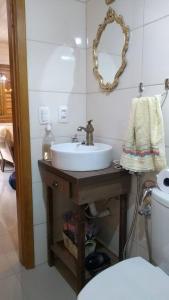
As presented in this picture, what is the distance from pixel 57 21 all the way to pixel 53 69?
0.31 meters

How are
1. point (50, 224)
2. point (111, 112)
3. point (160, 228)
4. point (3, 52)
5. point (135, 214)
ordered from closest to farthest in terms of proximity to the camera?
point (160, 228) → point (135, 214) → point (111, 112) → point (50, 224) → point (3, 52)

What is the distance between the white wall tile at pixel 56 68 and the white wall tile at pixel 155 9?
23.5 inches

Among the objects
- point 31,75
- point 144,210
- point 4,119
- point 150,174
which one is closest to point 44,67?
point 31,75

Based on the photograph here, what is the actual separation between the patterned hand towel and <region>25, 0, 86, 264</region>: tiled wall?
64cm

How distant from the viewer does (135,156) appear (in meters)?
1.20

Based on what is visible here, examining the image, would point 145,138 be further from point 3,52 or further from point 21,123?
point 3,52

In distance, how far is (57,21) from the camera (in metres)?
1.57

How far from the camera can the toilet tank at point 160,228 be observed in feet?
3.37

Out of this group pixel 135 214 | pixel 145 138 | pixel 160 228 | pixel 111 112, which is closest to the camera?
pixel 160 228

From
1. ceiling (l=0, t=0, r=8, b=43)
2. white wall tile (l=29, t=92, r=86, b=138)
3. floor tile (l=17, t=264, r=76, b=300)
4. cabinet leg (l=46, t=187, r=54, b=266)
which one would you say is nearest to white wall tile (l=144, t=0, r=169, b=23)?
white wall tile (l=29, t=92, r=86, b=138)

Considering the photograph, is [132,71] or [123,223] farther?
[123,223]

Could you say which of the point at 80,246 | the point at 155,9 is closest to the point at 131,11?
the point at 155,9

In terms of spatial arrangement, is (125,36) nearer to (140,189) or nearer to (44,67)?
(44,67)

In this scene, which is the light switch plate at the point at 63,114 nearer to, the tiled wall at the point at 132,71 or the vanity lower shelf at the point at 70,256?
the tiled wall at the point at 132,71
